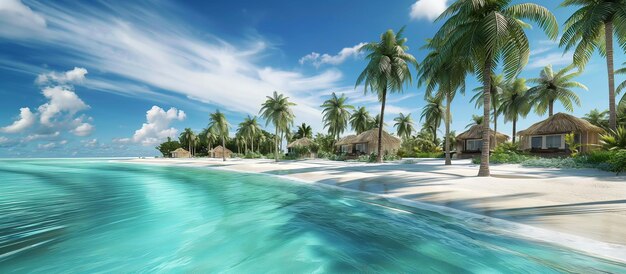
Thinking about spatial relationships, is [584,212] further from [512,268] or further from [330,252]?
[330,252]

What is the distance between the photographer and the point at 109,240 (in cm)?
568

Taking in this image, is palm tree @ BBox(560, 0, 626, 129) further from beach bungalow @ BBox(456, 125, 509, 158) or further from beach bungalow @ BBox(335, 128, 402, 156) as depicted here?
beach bungalow @ BBox(335, 128, 402, 156)

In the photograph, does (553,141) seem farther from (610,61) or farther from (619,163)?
(619,163)

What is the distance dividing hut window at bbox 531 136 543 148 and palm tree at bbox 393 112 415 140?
25.8 meters

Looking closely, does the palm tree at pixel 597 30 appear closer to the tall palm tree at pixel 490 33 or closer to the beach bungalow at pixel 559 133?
the tall palm tree at pixel 490 33

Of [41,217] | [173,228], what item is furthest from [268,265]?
[41,217]

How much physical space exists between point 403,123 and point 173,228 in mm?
51619

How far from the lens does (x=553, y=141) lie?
2511cm

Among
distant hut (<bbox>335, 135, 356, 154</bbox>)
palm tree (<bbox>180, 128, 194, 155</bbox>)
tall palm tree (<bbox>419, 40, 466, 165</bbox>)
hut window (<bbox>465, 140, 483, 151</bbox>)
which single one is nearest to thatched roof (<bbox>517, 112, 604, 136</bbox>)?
hut window (<bbox>465, 140, 483, 151</bbox>)

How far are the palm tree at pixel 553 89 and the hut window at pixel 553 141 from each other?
5855 millimetres

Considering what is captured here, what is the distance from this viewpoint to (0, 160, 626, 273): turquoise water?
4.23 metres

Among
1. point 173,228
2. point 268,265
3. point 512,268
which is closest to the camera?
point 512,268

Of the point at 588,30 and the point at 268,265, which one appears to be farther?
the point at 588,30

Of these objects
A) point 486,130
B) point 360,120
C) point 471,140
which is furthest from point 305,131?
point 486,130
